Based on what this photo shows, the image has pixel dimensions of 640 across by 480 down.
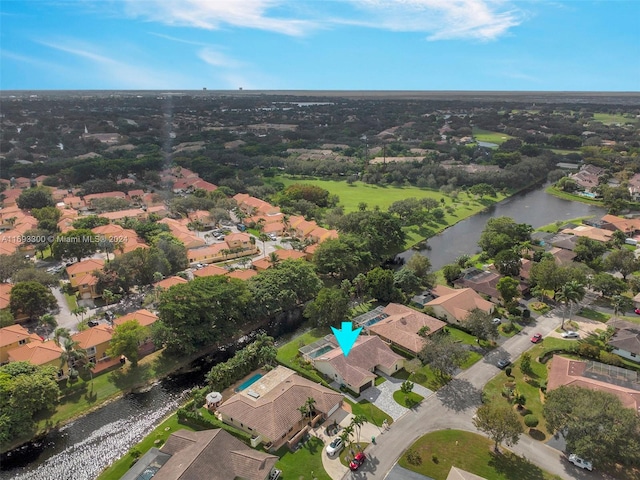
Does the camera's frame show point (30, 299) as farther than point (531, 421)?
Yes

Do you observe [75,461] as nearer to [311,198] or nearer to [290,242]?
[290,242]

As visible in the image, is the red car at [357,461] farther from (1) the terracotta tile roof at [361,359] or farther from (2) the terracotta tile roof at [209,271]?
(2) the terracotta tile roof at [209,271]

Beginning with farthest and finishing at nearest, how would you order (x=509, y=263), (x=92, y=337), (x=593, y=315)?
(x=509, y=263)
(x=593, y=315)
(x=92, y=337)

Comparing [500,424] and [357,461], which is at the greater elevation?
[500,424]

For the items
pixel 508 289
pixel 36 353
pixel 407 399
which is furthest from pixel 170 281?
pixel 508 289

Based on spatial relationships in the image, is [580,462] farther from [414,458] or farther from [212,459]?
[212,459]

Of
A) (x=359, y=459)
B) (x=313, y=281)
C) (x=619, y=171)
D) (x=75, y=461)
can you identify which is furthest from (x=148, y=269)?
(x=619, y=171)
